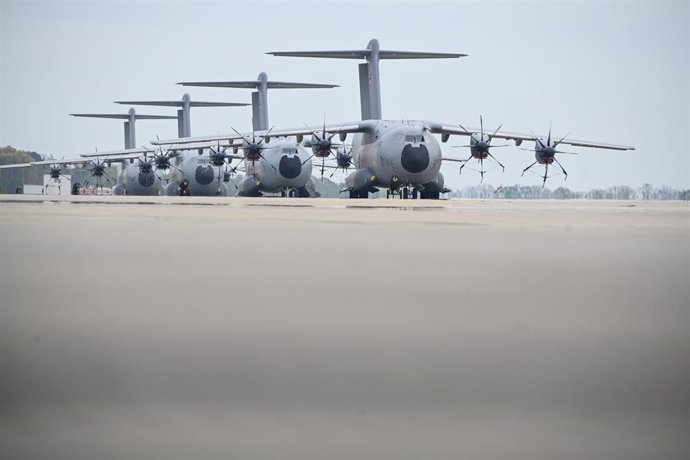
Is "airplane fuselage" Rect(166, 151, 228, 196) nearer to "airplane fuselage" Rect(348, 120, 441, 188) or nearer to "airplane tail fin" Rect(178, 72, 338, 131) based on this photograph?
"airplane tail fin" Rect(178, 72, 338, 131)

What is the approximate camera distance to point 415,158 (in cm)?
3591

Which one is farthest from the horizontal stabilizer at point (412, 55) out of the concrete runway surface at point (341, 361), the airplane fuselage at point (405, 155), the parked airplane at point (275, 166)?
the concrete runway surface at point (341, 361)

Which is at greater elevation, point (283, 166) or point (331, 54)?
point (331, 54)

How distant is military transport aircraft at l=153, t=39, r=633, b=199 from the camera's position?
3634cm

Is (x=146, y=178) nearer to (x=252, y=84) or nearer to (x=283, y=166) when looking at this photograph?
(x=252, y=84)

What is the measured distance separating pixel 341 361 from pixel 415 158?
107ft

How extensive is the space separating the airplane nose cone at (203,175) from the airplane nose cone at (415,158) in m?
21.5

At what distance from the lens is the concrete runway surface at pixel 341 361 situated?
8.67ft

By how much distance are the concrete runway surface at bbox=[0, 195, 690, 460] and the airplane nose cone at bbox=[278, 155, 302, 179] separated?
3995 centimetres

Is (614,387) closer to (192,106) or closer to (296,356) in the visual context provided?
(296,356)

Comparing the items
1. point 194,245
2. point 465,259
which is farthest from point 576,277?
point 194,245

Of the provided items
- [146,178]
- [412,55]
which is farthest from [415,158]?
[146,178]

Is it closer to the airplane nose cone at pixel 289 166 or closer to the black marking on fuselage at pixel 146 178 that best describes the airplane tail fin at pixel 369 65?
the airplane nose cone at pixel 289 166

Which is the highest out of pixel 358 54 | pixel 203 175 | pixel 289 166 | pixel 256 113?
pixel 358 54
